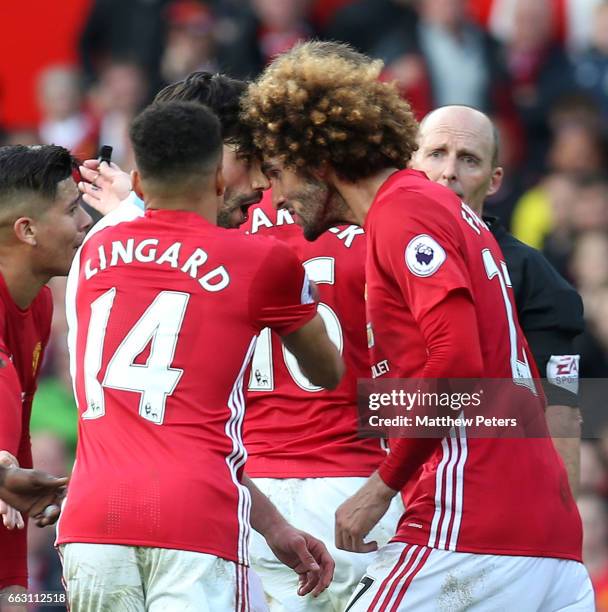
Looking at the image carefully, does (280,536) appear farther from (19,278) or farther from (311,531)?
(19,278)

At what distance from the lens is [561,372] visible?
5.49 metres

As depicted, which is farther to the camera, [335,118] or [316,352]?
[335,118]

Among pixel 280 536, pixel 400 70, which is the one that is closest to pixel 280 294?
pixel 280 536

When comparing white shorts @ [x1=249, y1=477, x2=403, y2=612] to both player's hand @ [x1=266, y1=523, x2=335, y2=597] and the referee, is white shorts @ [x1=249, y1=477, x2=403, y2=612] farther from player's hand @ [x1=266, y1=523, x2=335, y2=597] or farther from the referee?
the referee

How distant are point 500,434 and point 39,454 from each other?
187 inches

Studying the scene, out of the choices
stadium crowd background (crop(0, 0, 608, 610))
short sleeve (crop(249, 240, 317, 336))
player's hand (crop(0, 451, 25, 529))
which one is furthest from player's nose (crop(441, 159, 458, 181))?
stadium crowd background (crop(0, 0, 608, 610))

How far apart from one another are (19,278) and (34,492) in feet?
3.72

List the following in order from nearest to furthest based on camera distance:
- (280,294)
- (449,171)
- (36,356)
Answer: (280,294) < (36,356) < (449,171)

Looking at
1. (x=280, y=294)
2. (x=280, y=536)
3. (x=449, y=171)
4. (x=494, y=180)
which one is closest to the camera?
(x=280, y=294)

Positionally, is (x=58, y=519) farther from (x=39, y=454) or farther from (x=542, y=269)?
(x=39, y=454)

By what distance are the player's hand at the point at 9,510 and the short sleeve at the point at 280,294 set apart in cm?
96

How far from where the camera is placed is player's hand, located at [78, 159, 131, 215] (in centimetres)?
482

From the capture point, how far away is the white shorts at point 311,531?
5.06 m

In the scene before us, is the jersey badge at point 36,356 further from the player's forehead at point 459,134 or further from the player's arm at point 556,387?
the player's arm at point 556,387
